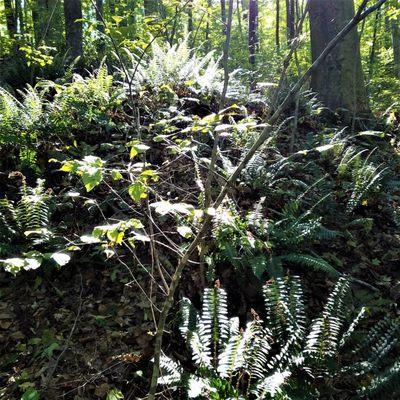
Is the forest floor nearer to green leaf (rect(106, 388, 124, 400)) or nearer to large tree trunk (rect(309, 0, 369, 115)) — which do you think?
green leaf (rect(106, 388, 124, 400))

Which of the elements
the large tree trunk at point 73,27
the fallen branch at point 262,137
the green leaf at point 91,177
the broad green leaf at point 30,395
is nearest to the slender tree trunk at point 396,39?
the large tree trunk at point 73,27

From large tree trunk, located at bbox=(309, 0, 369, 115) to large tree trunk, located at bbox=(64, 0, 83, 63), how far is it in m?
3.92

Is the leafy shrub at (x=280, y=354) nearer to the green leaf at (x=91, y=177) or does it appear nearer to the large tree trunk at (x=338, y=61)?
the green leaf at (x=91, y=177)

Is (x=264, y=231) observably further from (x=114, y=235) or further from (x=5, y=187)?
(x=5, y=187)

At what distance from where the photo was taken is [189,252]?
1.86 metres

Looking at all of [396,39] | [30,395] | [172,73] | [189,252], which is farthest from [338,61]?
[396,39]

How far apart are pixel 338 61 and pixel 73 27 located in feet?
14.9

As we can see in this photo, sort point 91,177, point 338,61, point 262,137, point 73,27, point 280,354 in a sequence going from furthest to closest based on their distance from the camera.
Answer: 1. point 73,27
2. point 338,61
3. point 280,354
4. point 262,137
5. point 91,177

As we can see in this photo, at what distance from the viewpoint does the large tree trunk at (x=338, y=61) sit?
552cm

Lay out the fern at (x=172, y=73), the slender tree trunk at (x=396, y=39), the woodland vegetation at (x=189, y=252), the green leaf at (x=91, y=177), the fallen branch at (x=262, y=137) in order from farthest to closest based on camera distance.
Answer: the slender tree trunk at (x=396, y=39) → the fern at (x=172, y=73) → the woodland vegetation at (x=189, y=252) → the fallen branch at (x=262, y=137) → the green leaf at (x=91, y=177)

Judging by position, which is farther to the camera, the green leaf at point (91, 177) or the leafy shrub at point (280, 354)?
the leafy shrub at point (280, 354)

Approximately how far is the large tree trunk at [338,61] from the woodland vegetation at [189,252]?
0.58 m

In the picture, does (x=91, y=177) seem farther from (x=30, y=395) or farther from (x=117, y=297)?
(x=117, y=297)

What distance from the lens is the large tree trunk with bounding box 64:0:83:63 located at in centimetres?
636
